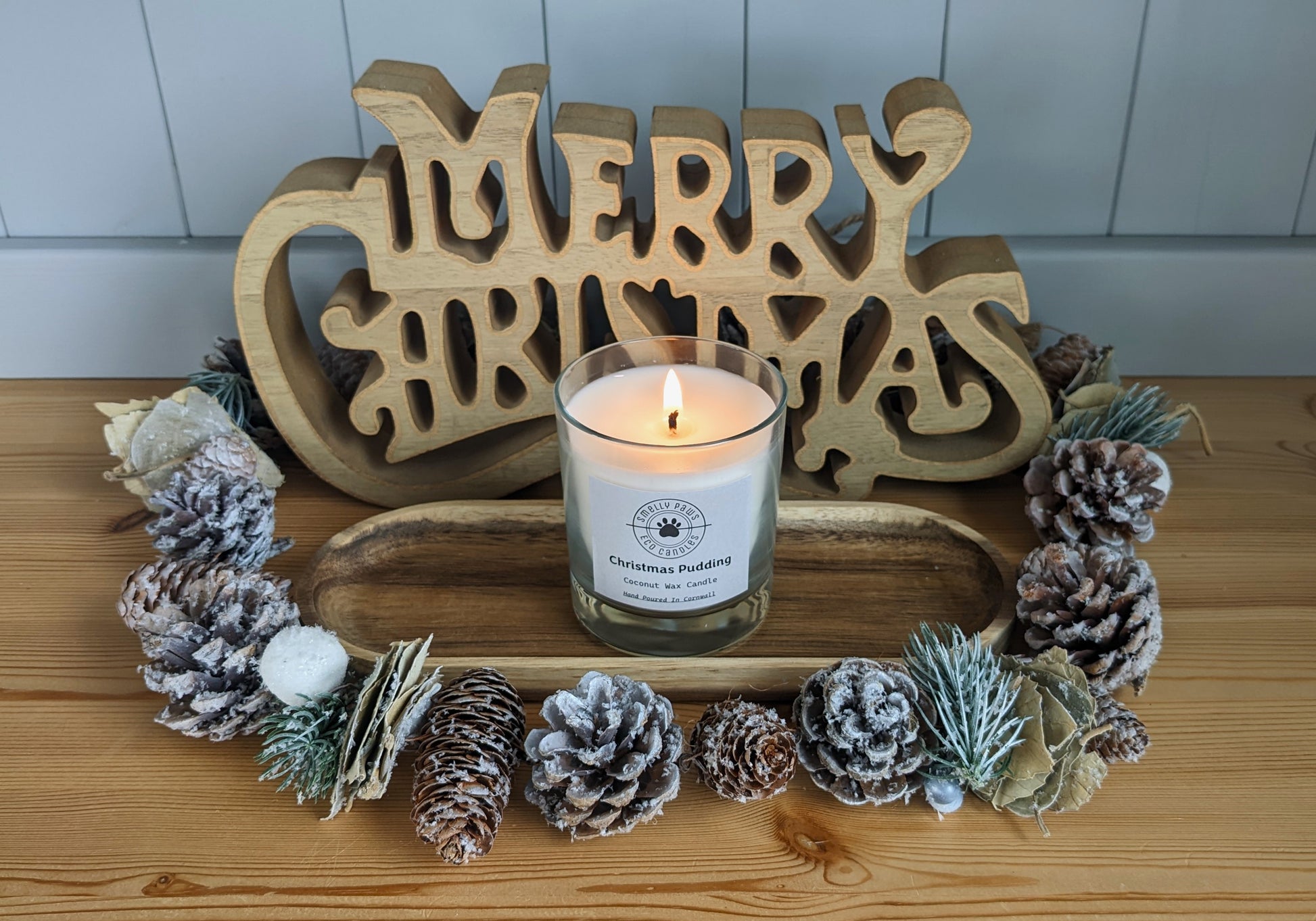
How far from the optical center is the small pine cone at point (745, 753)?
18.4 inches

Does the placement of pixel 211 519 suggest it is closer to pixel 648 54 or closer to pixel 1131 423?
pixel 648 54

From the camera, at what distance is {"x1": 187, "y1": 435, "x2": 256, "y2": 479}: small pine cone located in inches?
24.1

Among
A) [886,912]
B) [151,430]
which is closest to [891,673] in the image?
[886,912]

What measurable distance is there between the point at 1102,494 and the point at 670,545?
0.84 ft

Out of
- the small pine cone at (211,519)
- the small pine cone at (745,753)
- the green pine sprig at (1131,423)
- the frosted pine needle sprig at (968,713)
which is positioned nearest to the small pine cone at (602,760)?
the small pine cone at (745,753)

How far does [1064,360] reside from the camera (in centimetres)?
71

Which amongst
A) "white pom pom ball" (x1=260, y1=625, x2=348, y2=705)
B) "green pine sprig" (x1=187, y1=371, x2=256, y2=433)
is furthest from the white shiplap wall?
"white pom pom ball" (x1=260, y1=625, x2=348, y2=705)

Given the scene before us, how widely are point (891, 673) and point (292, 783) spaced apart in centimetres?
28

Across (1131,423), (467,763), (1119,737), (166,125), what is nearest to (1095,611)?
(1119,737)

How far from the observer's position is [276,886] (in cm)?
45

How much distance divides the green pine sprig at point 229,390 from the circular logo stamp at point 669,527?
316 millimetres

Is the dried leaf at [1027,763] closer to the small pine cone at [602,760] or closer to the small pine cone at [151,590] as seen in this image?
the small pine cone at [602,760]

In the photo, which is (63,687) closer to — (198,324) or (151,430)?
(151,430)

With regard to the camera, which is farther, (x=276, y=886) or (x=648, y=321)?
(x=648, y=321)
